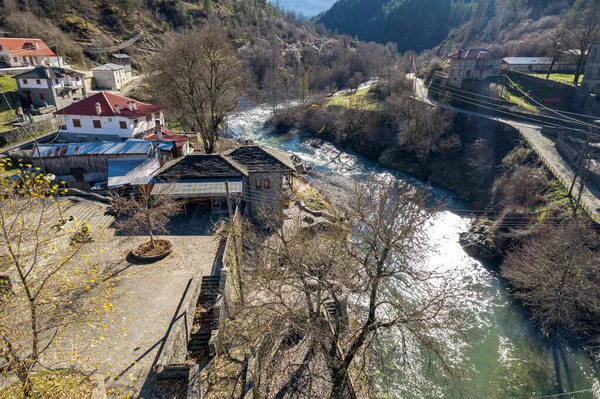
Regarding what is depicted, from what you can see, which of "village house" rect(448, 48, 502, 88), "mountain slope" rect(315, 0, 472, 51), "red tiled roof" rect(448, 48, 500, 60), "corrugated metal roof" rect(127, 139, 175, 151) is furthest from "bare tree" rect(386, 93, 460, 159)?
"mountain slope" rect(315, 0, 472, 51)

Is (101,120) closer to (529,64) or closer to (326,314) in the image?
(326,314)

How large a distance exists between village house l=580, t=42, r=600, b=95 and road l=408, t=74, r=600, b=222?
28.8 ft

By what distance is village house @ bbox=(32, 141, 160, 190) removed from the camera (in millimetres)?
28517

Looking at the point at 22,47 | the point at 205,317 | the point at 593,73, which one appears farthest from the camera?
the point at 22,47

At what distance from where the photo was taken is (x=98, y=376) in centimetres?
1228

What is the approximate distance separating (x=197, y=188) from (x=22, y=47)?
170ft

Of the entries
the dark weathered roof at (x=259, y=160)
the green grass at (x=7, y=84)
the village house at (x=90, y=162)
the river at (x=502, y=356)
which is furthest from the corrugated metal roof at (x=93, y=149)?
the river at (x=502, y=356)

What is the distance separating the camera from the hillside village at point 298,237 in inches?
531

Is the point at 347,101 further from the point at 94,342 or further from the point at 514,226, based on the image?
the point at 94,342

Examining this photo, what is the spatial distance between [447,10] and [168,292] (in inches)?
7108

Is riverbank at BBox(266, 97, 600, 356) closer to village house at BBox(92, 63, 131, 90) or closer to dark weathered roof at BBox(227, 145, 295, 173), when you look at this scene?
dark weathered roof at BBox(227, 145, 295, 173)

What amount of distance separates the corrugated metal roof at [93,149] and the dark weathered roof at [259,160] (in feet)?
26.4

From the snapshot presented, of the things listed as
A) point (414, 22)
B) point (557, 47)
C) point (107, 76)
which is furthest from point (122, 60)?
point (414, 22)

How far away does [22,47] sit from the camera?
5472 cm
